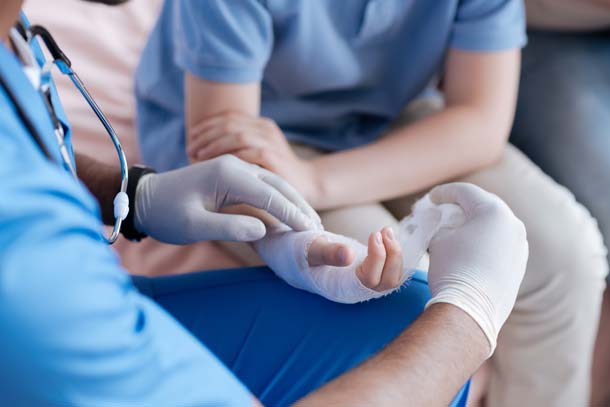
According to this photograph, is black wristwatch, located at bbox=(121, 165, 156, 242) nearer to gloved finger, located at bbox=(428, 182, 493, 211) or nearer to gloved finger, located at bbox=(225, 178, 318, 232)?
gloved finger, located at bbox=(225, 178, 318, 232)

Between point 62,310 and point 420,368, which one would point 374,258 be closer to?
point 420,368

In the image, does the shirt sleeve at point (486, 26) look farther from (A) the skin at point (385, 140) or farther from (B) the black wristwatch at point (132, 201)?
(B) the black wristwatch at point (132, 201)

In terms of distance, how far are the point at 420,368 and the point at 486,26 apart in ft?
1.91

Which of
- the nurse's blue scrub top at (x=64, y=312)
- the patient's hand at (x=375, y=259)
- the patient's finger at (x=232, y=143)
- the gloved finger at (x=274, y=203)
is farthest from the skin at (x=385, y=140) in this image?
the nurse's blue scrub top at (x=64, y=312)

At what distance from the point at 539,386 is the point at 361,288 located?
0.48 metres

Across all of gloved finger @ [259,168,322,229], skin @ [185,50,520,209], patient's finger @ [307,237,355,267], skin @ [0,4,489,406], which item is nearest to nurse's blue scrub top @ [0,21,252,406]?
skin @ [0,4,489,406]

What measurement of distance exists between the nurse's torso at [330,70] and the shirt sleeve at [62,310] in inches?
22.8

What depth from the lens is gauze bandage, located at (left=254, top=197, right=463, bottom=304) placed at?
0.76 m

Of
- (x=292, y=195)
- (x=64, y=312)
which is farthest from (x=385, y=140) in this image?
(x=64, y=312)

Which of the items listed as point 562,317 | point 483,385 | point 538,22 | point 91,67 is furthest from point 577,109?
point 91,67

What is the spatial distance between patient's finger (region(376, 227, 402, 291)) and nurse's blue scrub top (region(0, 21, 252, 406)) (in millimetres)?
258

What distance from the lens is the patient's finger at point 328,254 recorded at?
0.70m

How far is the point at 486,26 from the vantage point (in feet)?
3.41

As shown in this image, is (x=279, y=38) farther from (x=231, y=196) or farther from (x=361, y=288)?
(x=361, y=288)
